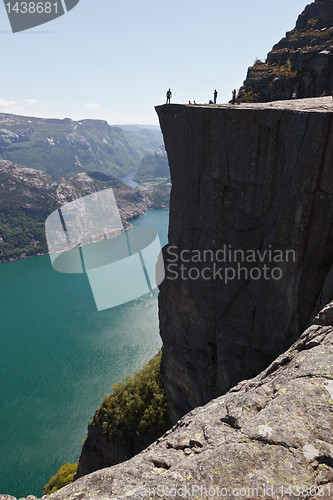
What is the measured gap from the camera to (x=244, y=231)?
12906mm

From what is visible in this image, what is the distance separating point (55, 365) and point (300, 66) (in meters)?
49.5

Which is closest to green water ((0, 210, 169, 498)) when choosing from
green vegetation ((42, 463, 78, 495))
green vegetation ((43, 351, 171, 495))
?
green vegetation ((42, 463, 78, 495))

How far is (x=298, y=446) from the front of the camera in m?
4.64

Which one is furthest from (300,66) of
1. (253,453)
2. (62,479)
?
(62,479)

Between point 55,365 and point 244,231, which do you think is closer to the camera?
point 244,231

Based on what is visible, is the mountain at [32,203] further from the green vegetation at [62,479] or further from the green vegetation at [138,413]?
the green vegetation at [138,413]

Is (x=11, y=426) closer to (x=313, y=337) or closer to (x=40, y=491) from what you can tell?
(x=40, y=491)

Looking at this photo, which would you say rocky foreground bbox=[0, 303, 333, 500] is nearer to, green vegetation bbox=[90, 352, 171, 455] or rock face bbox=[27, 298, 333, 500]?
rock face bbox=[27, 298, 333, 500]

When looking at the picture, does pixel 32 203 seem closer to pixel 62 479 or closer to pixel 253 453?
pixel 62 479

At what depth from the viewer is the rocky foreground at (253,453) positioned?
435 cm

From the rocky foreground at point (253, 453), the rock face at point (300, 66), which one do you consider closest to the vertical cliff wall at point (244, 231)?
the rocky foreground at point (253, 453)

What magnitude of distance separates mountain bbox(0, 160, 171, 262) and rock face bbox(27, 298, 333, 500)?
120395mm

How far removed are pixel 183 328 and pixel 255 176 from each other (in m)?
9.16

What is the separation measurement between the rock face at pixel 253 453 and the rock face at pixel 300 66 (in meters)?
23.6
